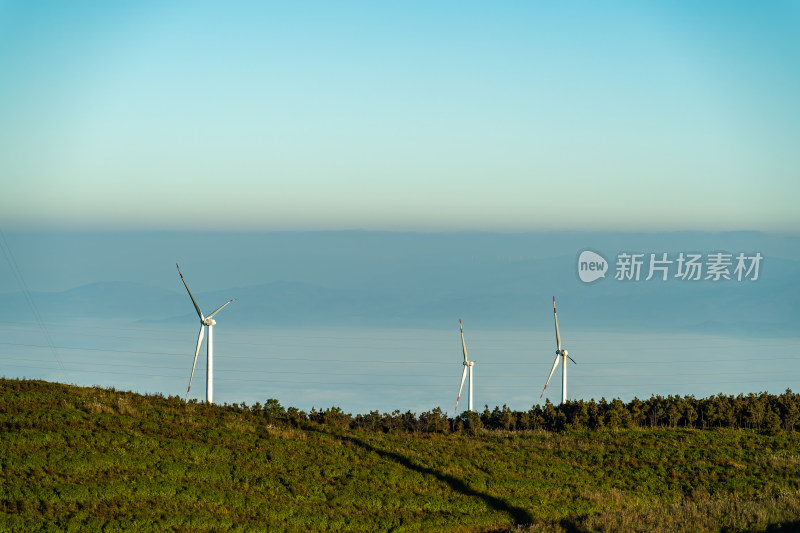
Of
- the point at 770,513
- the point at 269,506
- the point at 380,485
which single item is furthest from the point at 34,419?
the point at 770,513

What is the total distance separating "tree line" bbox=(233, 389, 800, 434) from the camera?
56562 millimetres

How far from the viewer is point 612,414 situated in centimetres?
6206

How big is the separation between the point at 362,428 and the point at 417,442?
7.47 m

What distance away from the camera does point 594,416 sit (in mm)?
61812

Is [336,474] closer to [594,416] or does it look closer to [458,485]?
[458,485]

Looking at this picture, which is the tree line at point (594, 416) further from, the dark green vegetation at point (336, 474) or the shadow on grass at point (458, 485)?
the shadow on grass at point (458, 485)

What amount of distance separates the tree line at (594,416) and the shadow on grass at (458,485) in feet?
36.5

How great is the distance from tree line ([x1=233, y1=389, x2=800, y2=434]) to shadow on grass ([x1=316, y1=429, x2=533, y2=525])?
1112cm

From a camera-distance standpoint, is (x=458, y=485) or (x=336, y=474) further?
(x=458, y=485)

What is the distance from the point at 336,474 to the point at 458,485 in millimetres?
5676

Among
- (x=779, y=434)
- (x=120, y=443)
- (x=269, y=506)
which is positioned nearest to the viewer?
(x=269, y=506)

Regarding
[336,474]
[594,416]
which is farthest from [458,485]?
[594,416]

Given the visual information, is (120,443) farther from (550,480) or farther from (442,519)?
(550,480)

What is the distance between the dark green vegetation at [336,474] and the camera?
31688mm
